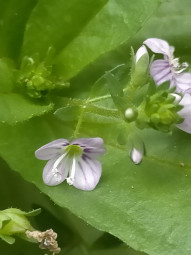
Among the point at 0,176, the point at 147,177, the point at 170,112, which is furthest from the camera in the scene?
the point at 0,176

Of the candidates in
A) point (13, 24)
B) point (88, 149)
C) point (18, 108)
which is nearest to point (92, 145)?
point (88, 149)

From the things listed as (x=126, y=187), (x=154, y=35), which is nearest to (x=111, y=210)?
(x=126, y=187)

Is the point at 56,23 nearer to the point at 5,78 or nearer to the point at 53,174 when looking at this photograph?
the point at 5,78

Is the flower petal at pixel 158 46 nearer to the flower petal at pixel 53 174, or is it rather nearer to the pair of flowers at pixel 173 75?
the pair of flowers at pixel 173 75

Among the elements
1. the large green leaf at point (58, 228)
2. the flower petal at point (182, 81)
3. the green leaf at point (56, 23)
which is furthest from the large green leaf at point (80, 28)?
the large green leaf at point (58, 228)

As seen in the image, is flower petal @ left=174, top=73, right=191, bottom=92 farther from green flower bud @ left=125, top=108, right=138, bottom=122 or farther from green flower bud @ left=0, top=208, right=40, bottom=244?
green flower bud @ left=0, top=208, right=40, bottom=244

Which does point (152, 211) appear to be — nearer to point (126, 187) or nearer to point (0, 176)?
point (126, 187)
